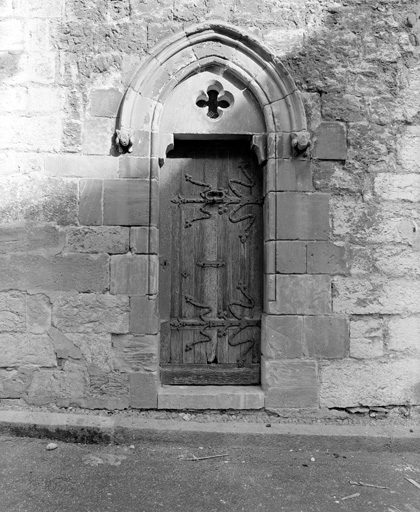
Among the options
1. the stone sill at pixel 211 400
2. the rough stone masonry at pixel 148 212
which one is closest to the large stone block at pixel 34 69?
the rough stone masonry at pixel 148 212

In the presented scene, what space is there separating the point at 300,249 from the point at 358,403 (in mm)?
1262

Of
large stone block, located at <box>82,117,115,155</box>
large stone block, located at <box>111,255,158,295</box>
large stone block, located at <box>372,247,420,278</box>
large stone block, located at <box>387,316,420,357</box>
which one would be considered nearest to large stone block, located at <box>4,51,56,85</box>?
large stone block, located at <box>82,117,115,155</box>

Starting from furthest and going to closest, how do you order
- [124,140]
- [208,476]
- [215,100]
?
[215,100] → [124,140] → [208,476]

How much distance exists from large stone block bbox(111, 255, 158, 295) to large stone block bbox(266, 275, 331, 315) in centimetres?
96

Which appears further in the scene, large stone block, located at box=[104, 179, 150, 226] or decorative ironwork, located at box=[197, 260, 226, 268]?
decorative ironwork, located at box=[197, 260, 226, 268]

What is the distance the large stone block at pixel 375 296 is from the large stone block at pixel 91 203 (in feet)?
6.27

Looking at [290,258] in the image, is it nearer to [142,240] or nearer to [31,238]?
[142,240]

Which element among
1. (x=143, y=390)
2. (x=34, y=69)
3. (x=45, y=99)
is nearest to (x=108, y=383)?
(x=143, y=390)

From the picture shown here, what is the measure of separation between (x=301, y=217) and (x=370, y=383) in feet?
4.54

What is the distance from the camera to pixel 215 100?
350cm

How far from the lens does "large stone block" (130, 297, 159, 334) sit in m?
3.25

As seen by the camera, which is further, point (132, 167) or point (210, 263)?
point (210, 263)

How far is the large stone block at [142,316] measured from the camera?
325 centimetres

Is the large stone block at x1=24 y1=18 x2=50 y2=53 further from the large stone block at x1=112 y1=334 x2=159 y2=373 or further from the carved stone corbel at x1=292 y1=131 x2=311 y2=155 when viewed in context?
the large stone block at x1=112 y1=334 x2=159 y2=373
